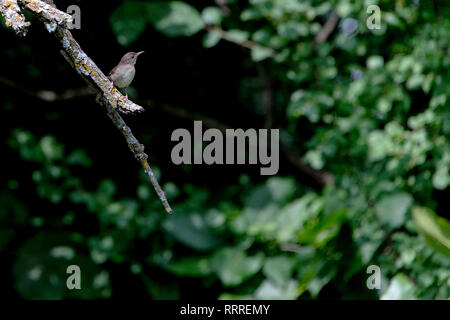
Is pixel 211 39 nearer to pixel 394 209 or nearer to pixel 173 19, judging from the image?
pixel 173 19

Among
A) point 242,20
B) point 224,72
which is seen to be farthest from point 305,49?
point 224,72

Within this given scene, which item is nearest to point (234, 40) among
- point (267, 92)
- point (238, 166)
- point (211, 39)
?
point (211, 39)

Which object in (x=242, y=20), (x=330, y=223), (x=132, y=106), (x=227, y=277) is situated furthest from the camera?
(x=242, y=20)

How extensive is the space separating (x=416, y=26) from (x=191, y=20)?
0.80 metres

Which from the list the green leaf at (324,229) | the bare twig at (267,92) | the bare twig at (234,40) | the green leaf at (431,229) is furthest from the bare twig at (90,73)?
the bare twig at (267,92)

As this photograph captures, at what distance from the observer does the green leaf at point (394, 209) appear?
2.03 metres

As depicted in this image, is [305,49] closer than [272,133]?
Yes

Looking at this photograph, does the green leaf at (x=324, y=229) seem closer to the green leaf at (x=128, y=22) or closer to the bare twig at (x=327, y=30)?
the bare twig at (x=327, y=30)

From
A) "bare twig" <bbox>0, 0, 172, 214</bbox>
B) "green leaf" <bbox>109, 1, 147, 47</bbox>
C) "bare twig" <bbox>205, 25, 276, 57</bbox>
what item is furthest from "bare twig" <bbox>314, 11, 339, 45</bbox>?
"bare twig" <bbox>0, 0, 172, 214</bbox>

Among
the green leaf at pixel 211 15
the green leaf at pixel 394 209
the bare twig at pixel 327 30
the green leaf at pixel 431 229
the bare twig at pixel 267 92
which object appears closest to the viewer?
the green leaf at pixel 431 229

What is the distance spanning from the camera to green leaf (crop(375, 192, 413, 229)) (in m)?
2.03

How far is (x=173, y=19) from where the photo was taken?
2.31 metres
